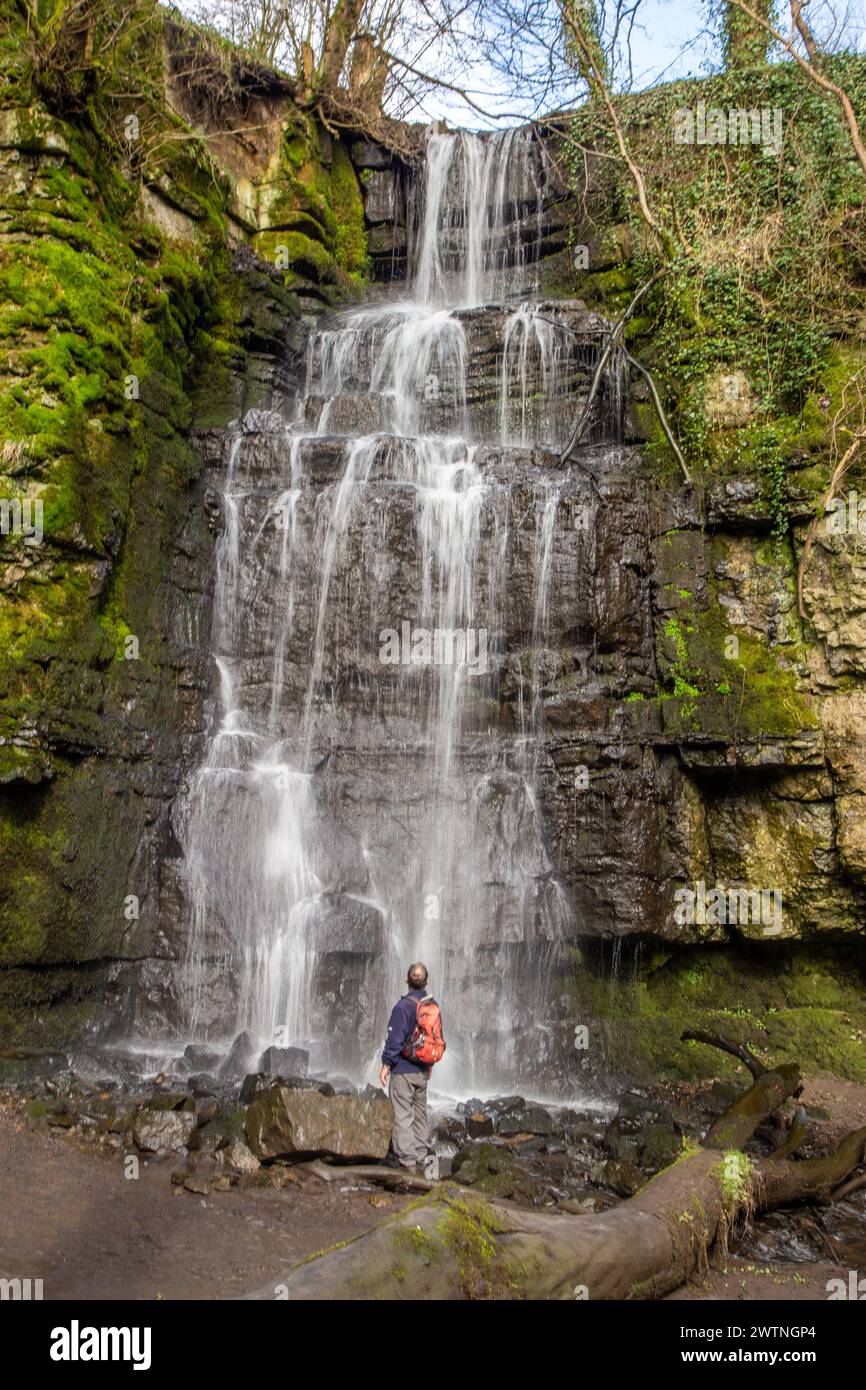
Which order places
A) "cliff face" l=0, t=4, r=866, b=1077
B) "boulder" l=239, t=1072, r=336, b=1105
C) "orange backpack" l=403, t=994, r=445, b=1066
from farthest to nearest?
1. "cliff face" l=0, t=4, r=866, b=1077
2. "boulder" l=239, t=1072, r=336, b=1105
3. "orange backpack" l=403, t=994, r=445, b=1066

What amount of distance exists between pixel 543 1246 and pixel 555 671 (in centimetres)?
822

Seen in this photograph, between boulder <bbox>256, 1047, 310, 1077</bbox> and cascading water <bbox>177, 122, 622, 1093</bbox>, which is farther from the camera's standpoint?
cascading water <bbox>177, 122, 622, 1093</bbox>

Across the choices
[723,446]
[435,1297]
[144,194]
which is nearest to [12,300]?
[144,194]

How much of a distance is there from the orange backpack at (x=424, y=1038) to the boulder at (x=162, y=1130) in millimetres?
2033

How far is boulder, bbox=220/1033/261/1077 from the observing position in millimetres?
9688

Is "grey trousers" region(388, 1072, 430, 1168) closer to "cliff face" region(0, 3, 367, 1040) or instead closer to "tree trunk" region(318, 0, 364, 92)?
"cliff face" region(0, 3, 367, 1040)

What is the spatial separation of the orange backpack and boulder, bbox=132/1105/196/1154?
2.03 meters

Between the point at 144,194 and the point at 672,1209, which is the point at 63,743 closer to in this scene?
the point at 672,1209

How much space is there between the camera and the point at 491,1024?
1101 centimetres

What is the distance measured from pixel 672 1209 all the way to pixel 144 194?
13982 mm

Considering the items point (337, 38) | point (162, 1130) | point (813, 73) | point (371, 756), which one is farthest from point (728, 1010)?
point (337, 38)

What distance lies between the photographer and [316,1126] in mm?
7363

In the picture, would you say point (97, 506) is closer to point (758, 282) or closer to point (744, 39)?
point (758, 282)

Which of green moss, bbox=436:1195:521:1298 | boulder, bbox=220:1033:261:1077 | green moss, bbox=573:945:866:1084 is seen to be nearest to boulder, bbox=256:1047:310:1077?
boulder, bbox=220:1033:261:1077
